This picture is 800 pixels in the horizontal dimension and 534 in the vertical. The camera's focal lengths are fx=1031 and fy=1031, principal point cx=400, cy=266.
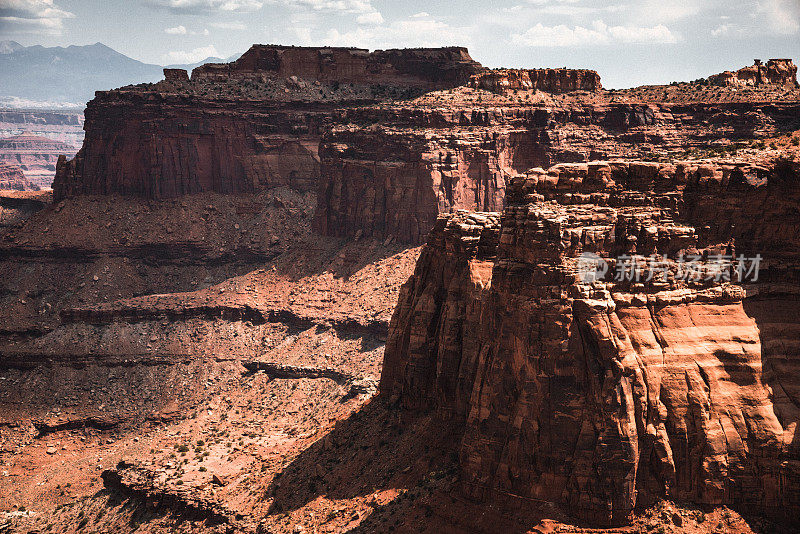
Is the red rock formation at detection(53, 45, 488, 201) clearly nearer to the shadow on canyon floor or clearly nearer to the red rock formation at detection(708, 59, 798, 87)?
the red rock formation at detection(708, 59, 798, 87)

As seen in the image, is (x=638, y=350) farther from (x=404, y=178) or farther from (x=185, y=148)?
(x=185, y=148)

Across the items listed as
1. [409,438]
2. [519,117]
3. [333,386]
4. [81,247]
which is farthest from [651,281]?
[81,247]

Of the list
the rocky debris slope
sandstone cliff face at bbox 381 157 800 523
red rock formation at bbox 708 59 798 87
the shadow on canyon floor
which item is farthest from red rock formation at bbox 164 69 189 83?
sandstone cliff face at bbox 381 157 800 523

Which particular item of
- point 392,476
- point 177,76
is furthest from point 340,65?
point 392,476

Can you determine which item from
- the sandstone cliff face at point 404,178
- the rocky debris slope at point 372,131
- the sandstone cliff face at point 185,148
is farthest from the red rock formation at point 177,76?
the sandstone cliff face at point 404,178

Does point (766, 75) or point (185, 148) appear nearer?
point (766, 75)

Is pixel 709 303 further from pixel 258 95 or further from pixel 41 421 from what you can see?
pixel 258 95
